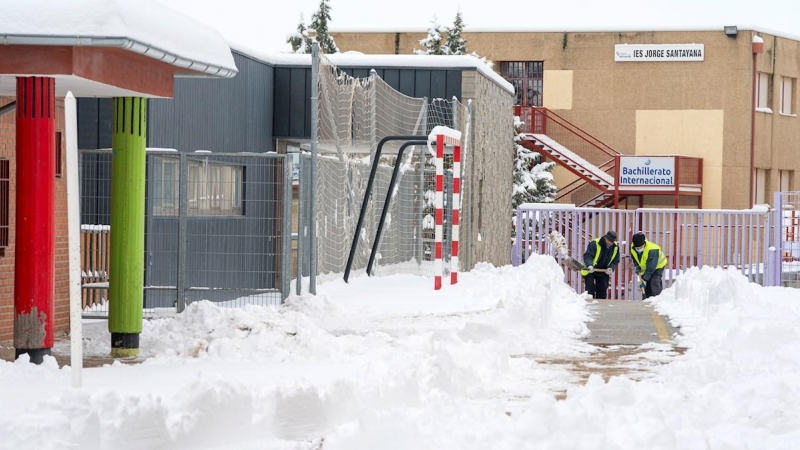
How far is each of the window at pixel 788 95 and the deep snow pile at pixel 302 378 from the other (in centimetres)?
3446

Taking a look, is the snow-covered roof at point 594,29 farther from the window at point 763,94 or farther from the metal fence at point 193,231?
the metal fence at point 193,231

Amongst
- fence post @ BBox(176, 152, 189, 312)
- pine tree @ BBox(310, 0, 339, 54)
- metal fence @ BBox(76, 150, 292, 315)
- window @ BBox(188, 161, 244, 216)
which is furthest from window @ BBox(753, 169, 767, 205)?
fence post @ BBox(176, 152, 189, 312)

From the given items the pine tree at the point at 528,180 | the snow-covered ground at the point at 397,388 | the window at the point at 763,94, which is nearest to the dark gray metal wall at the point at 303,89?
the snow-covered ground at the point at 397,388

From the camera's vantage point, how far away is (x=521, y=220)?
29109mm

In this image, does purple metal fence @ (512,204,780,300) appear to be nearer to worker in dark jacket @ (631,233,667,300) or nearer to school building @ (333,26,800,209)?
worker in dark jacket @ (631,233,667,300)

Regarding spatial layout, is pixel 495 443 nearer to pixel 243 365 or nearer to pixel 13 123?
pixel 243 365

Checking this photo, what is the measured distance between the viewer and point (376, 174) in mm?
21094

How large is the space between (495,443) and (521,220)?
2175 centimetres

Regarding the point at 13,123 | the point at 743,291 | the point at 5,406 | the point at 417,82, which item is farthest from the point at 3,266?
the point at 417,82

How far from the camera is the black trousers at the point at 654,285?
24.2 m

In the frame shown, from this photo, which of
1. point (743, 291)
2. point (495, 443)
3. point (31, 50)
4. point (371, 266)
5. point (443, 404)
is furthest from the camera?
point (371, 266)

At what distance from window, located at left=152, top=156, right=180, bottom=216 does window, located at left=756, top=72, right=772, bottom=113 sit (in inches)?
1283

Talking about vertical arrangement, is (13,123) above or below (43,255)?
above

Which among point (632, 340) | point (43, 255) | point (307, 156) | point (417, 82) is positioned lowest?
point (632, 340)
